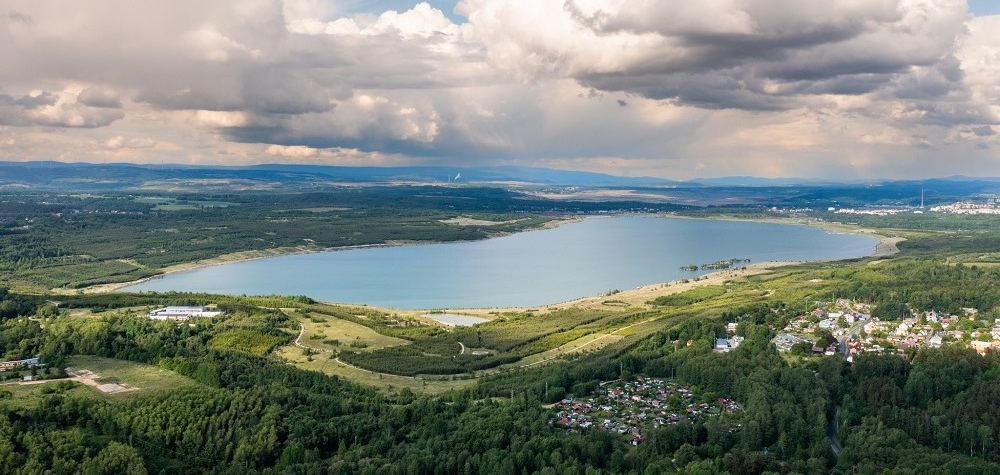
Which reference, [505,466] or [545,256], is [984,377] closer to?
[505,466]

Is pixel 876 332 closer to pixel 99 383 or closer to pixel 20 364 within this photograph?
pixel 99 383

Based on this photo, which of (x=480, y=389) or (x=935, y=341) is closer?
(x=480, y=389)

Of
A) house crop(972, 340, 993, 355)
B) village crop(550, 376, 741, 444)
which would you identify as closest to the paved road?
village crop(550, 376, 741, 444)

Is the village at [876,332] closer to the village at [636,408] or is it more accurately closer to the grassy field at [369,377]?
the village at [636,408]

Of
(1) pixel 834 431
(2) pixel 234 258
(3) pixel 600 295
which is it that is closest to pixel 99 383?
(1) pixel 834 431

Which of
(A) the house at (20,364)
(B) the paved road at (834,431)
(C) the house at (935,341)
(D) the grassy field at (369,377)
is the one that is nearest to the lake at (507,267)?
(D) the grassy field at (369,377)

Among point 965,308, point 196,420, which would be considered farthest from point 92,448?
point 965,308
